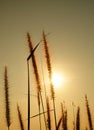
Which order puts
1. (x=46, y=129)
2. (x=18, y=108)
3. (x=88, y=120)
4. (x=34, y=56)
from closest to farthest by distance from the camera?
1. (x=34, y=56)
2. (x=46, y=129)
3. (x=18, y=108)
4. (x=88, y=120)

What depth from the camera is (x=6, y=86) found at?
781cm

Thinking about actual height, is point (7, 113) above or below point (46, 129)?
above

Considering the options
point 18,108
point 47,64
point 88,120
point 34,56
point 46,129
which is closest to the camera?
point 34,56

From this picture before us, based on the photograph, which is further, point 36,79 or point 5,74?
point 5,74

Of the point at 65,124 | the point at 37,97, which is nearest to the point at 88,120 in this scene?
the point at 65,124

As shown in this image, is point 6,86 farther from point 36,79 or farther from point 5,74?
point 36,79

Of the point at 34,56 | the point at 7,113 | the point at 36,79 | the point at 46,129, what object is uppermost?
the point at 34,56

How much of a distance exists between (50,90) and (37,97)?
84 centimetres

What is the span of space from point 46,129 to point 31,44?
2.54 m

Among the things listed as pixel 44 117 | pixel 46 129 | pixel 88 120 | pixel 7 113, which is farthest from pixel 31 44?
pixel 88 120

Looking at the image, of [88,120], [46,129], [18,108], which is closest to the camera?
[46,129]

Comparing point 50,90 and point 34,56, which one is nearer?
point 34,56

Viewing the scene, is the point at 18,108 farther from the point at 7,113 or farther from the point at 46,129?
the point at 46,129

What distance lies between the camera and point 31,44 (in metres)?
6.74
